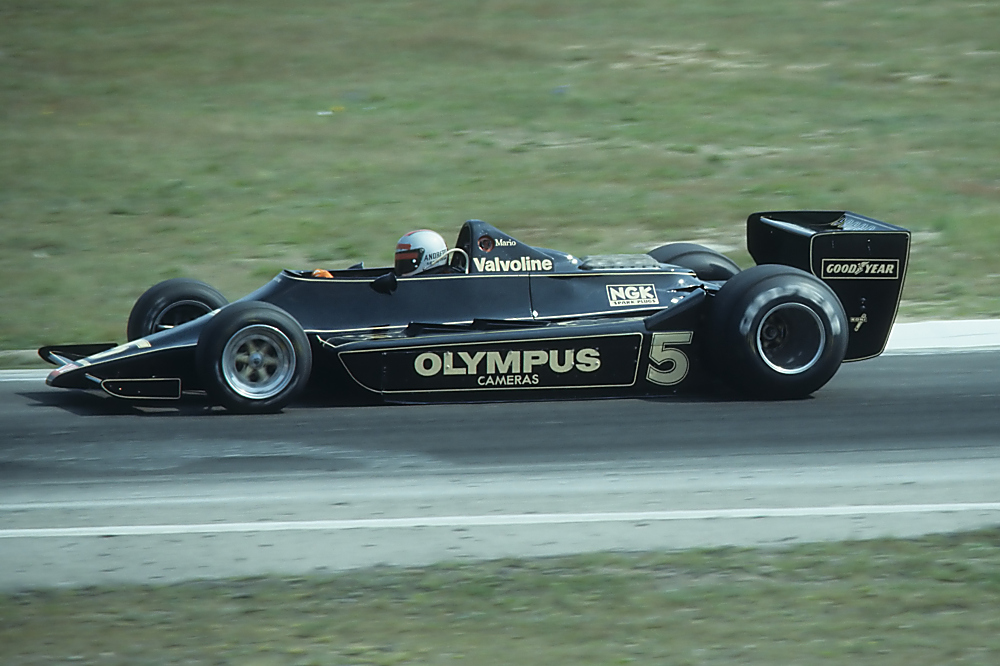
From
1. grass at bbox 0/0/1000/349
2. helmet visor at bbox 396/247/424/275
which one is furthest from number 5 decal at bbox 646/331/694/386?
grass at bbox 0/0/1000/349

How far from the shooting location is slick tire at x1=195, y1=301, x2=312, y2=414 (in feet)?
26.4

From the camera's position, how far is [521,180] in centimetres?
1772

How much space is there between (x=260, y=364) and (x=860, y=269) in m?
4.13

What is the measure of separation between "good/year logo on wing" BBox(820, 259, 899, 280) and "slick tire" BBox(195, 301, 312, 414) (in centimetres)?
363

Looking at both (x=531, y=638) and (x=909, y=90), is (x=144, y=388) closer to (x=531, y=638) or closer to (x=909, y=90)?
(x=531, y=638)

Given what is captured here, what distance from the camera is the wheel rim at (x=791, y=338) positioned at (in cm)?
850

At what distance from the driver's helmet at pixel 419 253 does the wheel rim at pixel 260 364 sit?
1196mm

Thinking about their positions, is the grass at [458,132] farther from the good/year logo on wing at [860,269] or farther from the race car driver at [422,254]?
the race car driver at [422,254]

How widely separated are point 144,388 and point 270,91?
15.0m

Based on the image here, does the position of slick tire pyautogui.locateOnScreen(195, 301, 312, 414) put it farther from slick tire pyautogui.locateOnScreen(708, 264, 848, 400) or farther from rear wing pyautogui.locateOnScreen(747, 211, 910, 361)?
rear wing pyautogui.locateOnScreen(747, 211, 910, 361)

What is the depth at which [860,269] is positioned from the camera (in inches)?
363

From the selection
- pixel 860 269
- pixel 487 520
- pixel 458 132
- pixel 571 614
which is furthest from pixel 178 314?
pixel 458 132

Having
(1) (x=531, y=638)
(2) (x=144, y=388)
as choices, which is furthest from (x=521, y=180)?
(1) (x=531, y=638)

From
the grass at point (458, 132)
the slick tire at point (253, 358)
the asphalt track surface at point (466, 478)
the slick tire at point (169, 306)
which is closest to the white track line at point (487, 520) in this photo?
the asphalt track surface at point (466, 478)
